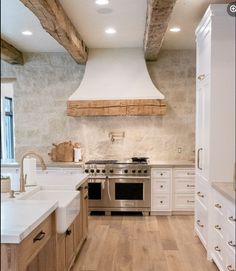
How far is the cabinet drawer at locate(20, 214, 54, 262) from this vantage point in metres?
1.70

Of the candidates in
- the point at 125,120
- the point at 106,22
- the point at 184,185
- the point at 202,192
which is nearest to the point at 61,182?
the point at 202,192

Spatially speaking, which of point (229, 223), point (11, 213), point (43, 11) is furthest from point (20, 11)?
point (229, 223)

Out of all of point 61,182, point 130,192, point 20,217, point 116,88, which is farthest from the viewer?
point 116,88

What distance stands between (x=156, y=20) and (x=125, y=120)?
2.46 meters

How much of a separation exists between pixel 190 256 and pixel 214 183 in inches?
42.2

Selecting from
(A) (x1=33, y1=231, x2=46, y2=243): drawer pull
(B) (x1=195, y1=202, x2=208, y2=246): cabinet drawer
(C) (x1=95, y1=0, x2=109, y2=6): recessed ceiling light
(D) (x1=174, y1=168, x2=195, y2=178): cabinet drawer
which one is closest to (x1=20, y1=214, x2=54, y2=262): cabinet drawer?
(A) (x1=33, y1=231, x2=46, y2=243): drawer pull

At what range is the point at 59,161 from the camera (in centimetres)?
516

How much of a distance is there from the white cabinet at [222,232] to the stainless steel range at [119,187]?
1.95 m

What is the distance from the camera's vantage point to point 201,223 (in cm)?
345

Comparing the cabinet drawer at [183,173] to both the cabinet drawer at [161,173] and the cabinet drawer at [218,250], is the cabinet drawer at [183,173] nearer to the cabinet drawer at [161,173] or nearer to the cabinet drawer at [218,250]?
the cabinet drawer at [161,173]

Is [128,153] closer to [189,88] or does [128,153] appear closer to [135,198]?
[135,198]

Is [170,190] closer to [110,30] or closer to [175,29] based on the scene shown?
[175,29]

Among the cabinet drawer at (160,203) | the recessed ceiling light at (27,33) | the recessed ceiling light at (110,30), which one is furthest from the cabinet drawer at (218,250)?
the recessed ceiling light at (27,33)

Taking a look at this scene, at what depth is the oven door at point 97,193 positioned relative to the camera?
4.90 m
